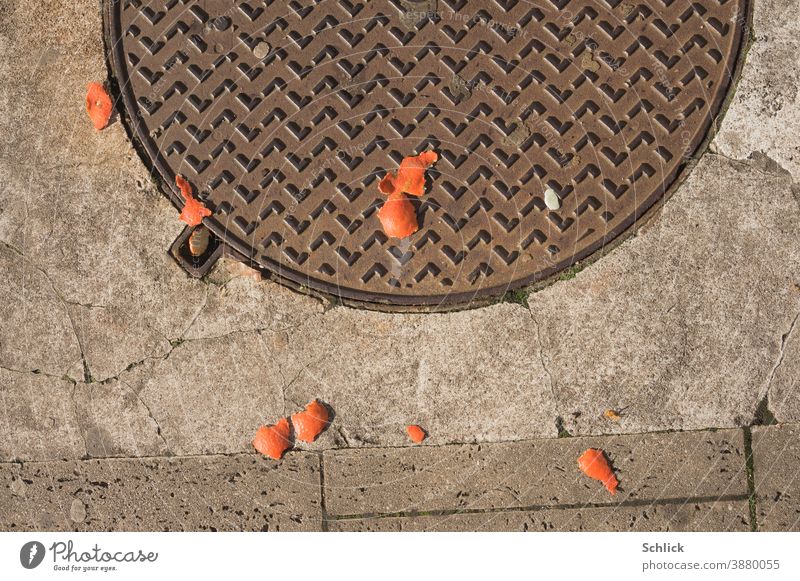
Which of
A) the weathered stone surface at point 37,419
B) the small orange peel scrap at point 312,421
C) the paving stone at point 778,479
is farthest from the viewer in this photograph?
the weathered stone surface at point 37,419

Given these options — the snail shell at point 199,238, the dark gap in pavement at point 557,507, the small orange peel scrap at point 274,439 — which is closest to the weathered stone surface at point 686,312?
the dark gap in pavement at point 557,507

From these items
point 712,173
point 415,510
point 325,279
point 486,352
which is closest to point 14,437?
point 325,279

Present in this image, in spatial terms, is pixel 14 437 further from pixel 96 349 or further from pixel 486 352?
pixel 486 352

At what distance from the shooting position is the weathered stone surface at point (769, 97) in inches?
119

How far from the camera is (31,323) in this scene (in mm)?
3215

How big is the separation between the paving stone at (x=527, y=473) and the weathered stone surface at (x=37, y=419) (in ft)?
4.25

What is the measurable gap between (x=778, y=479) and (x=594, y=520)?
0.85 metres

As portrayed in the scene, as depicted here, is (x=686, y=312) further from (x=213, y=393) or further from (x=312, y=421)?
(x=213, y=393)

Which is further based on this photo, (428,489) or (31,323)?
(31,323)

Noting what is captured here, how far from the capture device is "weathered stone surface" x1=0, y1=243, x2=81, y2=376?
319 centimetres

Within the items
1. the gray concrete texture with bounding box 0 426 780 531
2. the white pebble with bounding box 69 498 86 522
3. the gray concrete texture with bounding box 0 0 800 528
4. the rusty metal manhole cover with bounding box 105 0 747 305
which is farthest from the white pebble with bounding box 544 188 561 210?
the white pebble with bounding box 69 498 86 522

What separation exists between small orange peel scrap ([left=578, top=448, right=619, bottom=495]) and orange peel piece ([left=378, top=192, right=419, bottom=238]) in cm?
133

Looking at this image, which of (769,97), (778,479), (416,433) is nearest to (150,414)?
(416,433)

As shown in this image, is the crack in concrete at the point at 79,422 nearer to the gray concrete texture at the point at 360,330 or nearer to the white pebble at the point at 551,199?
the gray concrete texture at the point at 360,330
